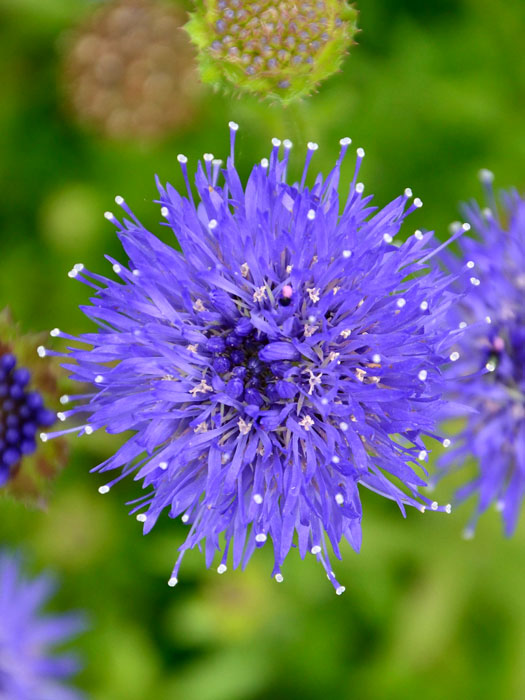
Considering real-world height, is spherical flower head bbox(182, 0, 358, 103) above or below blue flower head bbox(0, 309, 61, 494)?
above

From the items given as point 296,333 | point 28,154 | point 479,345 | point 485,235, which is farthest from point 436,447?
point 28,154

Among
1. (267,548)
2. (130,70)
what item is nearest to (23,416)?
(267,548)

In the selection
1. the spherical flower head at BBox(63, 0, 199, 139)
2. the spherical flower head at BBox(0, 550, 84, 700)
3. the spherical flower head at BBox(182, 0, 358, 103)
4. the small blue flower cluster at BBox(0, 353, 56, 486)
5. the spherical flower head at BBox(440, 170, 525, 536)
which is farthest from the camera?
the spherical flower head at BBox(63, 0, 199, 139)

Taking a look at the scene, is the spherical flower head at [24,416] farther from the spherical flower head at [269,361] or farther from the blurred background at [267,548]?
the blurred background at [267,548]

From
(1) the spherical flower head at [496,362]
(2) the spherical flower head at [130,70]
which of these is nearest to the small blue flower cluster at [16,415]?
(1) the spherical flower head at [496,362]

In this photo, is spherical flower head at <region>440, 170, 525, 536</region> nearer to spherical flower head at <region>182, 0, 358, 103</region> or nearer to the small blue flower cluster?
spherical flower head at <region>182, 0, 358, 103</region>

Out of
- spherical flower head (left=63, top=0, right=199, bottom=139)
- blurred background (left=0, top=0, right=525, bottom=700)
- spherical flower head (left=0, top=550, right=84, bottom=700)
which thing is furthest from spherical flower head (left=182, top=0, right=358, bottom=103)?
spherical flower head (left=0, top=550, right=84, bottom=700)

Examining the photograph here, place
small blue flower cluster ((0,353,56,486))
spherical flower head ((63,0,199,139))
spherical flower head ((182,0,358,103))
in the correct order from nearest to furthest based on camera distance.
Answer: spherical flower head ((182,0,358,103)) → small blue flower cluster ((0,353,56,486)) → spherical flower head ((63,0,199,139))
